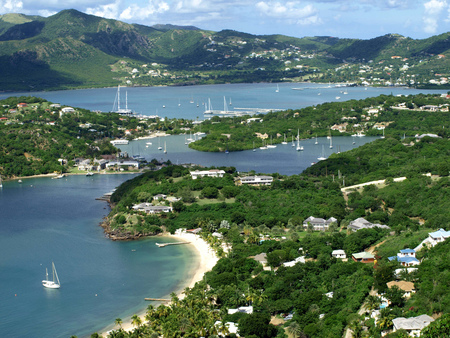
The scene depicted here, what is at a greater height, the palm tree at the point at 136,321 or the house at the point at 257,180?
the house at the point at 257,180

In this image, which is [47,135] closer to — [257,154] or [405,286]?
[257,154]

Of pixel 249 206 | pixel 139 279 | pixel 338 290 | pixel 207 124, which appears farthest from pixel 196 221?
pixel 207 124

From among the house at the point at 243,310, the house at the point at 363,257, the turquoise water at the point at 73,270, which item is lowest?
the turquoise water at the point at 73,270

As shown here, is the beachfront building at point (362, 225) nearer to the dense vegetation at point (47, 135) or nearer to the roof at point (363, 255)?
the roof at point (363, 255)

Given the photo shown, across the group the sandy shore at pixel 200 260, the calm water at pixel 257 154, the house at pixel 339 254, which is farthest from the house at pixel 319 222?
the calm water at pixel 257 154

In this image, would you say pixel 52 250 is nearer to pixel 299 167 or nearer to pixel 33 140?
pixel 299 167
